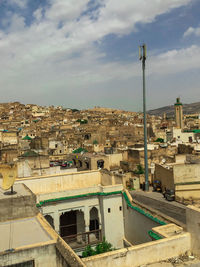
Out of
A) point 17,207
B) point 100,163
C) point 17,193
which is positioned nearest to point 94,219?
point 17,193

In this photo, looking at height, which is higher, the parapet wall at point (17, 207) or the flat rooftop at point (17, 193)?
the flat rooftop at point (17, 193)

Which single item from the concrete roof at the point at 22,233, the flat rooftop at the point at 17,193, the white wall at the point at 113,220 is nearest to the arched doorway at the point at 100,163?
the white wall at the point at 113,220

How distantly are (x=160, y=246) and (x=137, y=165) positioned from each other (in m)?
19.2

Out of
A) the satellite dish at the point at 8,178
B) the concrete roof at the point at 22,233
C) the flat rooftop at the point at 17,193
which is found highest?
the satellite dish at the point at 8,178

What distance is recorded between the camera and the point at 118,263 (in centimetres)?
712

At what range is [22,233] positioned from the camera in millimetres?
7680

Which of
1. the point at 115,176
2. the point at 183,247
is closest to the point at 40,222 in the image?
the point at 183,247

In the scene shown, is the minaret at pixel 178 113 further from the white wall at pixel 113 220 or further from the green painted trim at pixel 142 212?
the green painted trim at pixel 142 212

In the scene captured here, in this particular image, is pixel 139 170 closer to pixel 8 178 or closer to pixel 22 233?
pixel 8 178

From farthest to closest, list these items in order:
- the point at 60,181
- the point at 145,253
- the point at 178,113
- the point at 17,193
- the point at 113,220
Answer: the point at 178,113 → the point at 60,181 → the point at 113,220 → the point at 17,193 → the point at 145,253

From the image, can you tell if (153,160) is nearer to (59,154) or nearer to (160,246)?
(59,154)

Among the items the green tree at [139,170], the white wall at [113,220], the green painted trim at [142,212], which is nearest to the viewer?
the green painted trim at [142,212]

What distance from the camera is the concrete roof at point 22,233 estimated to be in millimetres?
7004

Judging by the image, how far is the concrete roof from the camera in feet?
23.0
